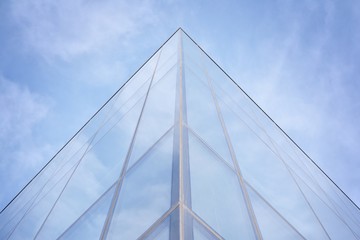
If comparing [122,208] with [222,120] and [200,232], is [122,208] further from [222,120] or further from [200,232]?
[222,120]

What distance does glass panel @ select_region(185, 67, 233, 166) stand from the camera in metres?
4.93

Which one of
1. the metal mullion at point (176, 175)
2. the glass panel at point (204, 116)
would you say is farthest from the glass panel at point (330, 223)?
the metal mullion at point (176, 175)

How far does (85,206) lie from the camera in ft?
17.4

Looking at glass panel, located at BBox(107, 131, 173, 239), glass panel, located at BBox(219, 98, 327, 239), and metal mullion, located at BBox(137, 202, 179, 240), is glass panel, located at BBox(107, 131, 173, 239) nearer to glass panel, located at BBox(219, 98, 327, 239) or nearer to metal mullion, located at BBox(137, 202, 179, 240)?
metal mullion, located at BBox(137, 202, 179, 240)

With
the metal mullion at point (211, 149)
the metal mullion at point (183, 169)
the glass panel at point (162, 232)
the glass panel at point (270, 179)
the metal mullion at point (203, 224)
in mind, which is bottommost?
the glass panel at point (162, 232)

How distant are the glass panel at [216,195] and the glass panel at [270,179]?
36.4 inches

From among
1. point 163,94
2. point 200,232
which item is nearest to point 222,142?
point 163,94

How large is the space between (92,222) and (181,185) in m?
2.05

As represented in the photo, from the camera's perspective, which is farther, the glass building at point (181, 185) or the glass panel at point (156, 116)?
the glass panel at point (156, 116)

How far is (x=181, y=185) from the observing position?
328 centimetres

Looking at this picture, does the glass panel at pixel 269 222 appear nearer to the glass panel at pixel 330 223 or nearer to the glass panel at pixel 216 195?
the glass panel at pixel 216 195

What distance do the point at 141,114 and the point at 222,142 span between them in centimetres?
184

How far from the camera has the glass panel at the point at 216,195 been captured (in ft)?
11.3

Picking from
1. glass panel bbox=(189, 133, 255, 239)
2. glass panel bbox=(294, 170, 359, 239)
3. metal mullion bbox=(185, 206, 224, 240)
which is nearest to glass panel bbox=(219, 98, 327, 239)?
glass panel bbox=(294, 170, 359, 239)
